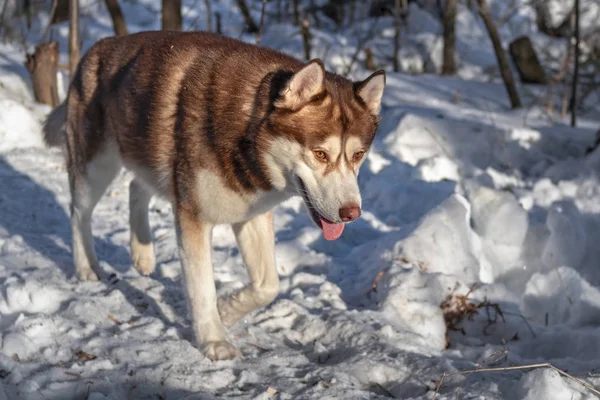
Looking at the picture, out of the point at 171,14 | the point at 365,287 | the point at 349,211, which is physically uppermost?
the point at 349,211

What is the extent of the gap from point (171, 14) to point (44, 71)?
62.8 inches

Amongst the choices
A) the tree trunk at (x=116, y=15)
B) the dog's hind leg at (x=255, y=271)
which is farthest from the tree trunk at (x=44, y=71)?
the dog's hind leg at (x=255, y=271)

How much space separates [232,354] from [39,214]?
271 cm

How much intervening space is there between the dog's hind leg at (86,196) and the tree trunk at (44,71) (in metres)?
3.28

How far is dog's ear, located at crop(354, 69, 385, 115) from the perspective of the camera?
134 inches

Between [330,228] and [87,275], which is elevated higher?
[330,228]

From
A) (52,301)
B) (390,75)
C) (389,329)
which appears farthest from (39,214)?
(390,75)

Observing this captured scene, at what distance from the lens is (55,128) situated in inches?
199

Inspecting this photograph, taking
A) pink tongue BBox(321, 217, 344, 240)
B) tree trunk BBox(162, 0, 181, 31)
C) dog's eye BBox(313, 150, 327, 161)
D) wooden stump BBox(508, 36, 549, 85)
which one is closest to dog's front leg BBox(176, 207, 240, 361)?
pink tongue BBox(321, 217, 344, 240)

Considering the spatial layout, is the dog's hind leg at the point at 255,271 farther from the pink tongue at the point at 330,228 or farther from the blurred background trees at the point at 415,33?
the blurred background trees at the point at 415,33

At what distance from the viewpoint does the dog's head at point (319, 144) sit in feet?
10.4

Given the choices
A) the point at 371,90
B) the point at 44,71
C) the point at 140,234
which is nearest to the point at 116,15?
the point at 44,71

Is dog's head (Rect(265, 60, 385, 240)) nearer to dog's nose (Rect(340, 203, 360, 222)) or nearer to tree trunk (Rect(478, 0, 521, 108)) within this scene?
dog's nose (Rect(340, 203, 360, 222))

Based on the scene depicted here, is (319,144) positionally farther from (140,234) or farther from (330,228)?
(140,234)
